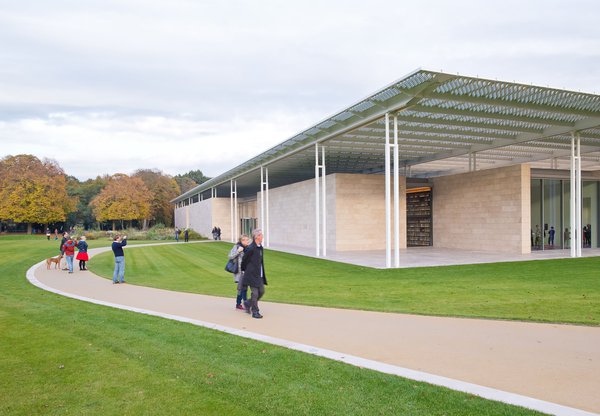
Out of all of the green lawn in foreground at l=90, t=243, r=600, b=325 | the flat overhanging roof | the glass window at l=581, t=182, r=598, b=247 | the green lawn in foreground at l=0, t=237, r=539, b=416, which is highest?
the flat overhanging roof

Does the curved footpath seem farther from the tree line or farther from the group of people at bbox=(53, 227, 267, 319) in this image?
the tree line

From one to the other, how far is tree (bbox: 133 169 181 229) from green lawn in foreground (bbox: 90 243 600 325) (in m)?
56.5

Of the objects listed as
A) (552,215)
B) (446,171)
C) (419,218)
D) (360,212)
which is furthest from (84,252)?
(446,171)

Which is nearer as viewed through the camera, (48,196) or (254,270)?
(254,270)

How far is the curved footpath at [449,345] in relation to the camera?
14.3 ft

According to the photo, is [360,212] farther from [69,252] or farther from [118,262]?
[69,252]

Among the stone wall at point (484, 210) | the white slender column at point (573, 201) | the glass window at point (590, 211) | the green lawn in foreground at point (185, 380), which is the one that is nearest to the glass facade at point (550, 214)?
the glass window at point (590, 211)

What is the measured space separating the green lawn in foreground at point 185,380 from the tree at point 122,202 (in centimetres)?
5586

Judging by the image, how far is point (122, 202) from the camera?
60031 mm

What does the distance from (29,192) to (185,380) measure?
61351 mm

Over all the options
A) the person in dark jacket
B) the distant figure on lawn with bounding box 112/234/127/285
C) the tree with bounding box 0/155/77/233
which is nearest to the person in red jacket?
the person in dark jacket

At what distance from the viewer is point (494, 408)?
3.86 meters

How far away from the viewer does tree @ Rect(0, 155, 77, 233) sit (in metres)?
55.4

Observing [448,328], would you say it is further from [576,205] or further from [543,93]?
[576,205]
